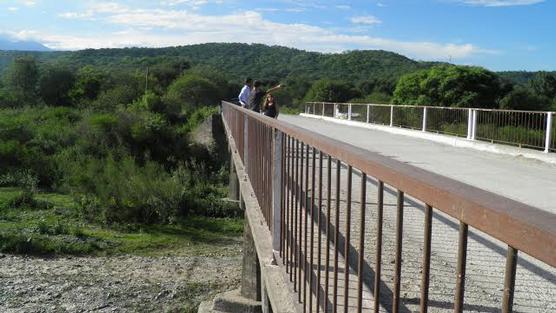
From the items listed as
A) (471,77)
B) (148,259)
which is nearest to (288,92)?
(471,77)

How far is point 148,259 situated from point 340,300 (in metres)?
16.4

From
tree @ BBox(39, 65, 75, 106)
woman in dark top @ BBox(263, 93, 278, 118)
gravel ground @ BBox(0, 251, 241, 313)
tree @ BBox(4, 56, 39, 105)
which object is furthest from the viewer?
tree @ BBox(39, 65, 75, 106)

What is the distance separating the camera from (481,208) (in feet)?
4.21

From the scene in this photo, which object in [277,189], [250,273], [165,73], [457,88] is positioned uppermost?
[165,73]

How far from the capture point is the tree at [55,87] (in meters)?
56.3

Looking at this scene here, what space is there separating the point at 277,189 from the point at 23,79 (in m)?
58.9

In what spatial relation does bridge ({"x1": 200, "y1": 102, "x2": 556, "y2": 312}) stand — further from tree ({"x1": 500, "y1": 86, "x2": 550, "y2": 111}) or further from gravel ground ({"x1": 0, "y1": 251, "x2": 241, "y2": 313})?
tree ({"x1": 500, "y1": 86, "x2": 550, "y2": 111})

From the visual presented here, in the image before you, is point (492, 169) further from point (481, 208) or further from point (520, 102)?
point (520, 102)

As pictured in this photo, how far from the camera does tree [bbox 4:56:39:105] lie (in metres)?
56.2

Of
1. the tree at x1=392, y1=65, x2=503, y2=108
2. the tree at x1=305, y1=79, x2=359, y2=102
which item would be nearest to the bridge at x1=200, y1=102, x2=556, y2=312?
the tree at x1=392, y1=65, x2=503, y2=108

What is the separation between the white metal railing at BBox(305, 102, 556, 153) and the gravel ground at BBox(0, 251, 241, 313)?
8133 mm

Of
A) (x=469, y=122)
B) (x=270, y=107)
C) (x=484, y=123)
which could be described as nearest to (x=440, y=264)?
(x=270, y=107)

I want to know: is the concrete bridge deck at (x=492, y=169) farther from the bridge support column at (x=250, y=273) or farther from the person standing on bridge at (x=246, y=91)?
the person standing on bridge at (x=246, y=91)

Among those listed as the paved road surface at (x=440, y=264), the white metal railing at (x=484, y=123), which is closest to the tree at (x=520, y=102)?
the white metal railing at (x=484, y=123)
